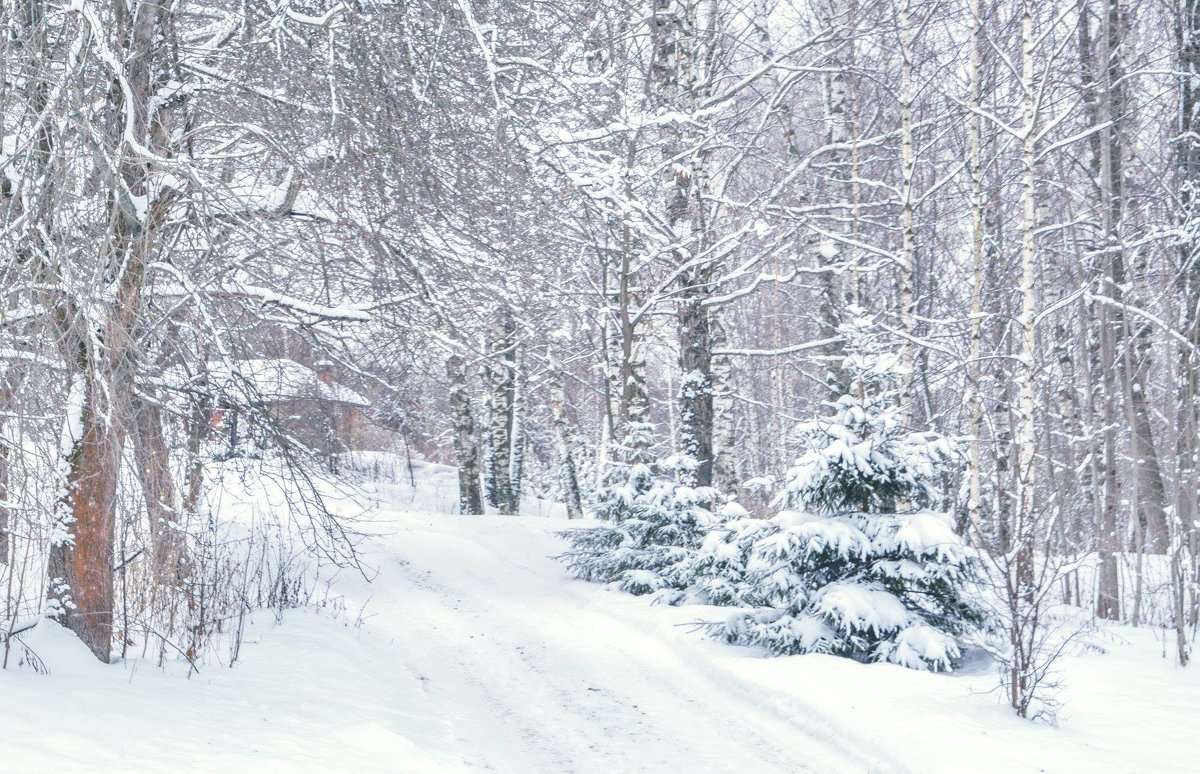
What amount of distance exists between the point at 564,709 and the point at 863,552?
2697 mm

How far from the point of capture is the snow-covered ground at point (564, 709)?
5012 millimetres

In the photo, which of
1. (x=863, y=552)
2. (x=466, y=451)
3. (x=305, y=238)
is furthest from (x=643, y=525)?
(x=466, y=451)

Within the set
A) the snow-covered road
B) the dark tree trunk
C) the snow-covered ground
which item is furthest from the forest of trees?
the dark tree trunk

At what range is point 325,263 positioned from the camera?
20.5 ft

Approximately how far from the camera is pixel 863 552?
7.50 metres

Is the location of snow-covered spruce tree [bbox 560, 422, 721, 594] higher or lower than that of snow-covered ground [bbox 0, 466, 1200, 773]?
higher

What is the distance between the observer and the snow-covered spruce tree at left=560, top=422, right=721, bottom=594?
1134cm

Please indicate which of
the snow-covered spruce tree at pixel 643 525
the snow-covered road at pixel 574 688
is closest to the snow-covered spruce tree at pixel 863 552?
the snow-covered road at pixel 574 688

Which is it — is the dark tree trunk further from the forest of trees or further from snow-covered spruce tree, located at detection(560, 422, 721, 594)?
the forest of trees

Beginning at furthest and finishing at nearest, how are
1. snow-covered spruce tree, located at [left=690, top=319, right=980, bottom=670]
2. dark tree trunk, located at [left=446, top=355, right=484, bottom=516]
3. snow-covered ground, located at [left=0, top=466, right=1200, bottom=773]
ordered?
dark tree trunk, located at [left=446, top=355, right=484, bottom=516] → snow-covered spruce tree, located at [left=690, top=319, right=980, bottom=670] → snow-covered ground, located at [left=0, top=466, right=1200, bottom=773]

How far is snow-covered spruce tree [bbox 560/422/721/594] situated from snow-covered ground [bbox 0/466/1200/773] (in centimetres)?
170

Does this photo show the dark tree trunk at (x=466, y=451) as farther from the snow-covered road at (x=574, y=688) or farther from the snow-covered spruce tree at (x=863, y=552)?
the snow-covered spruce tree at (x=863, y=552)

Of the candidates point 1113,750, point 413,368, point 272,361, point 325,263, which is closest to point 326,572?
point 413,368

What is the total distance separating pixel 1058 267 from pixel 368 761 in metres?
15.1
